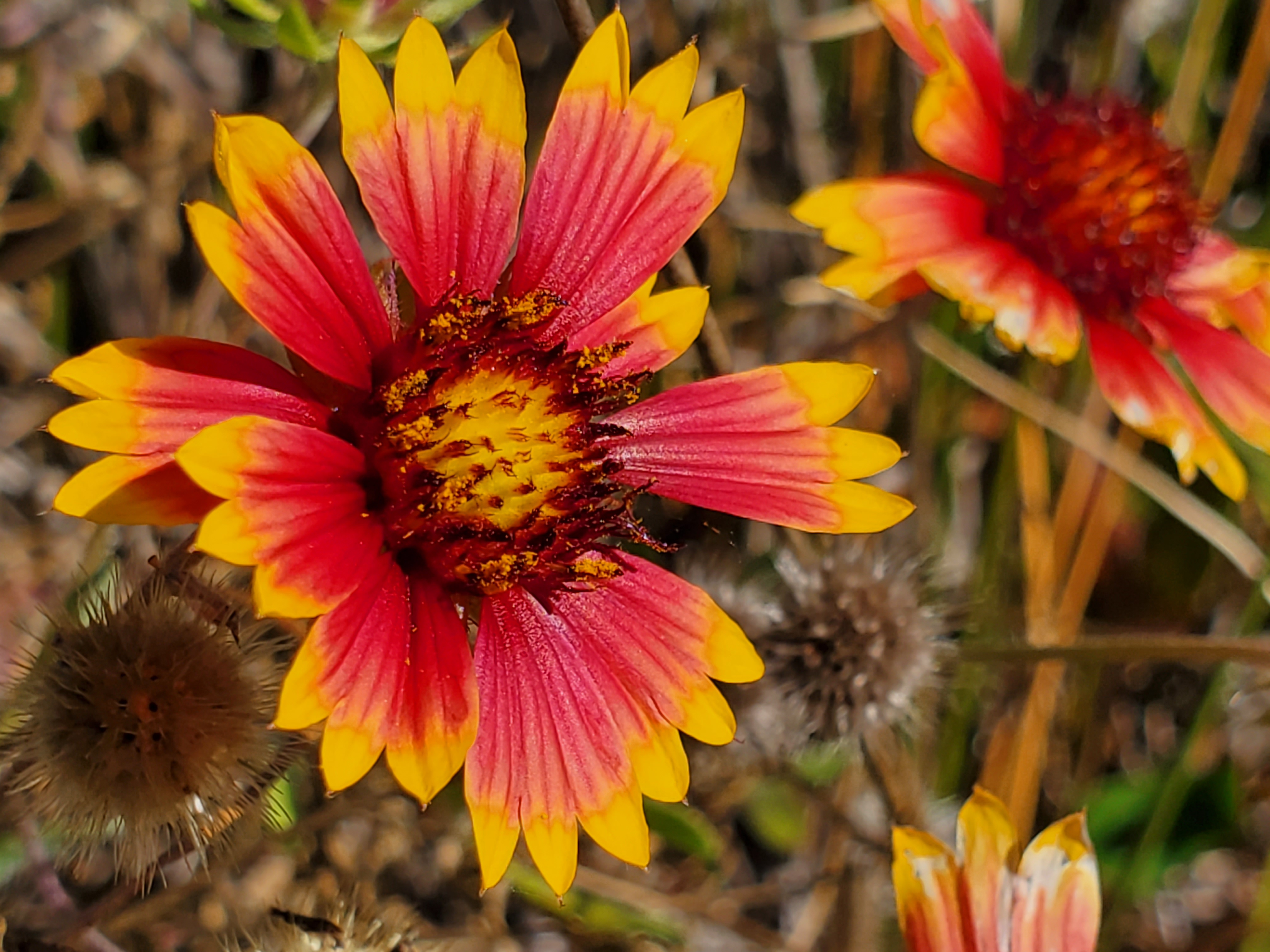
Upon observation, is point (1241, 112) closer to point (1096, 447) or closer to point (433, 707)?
point (1096, 447)

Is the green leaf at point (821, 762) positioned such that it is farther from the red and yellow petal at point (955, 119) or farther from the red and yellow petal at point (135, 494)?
the red and yellow petal at point (135, 494)

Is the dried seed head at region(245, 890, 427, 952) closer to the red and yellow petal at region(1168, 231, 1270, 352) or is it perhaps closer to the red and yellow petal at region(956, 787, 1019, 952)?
the red and yellow petal at region(956, 787, 1019, 952)

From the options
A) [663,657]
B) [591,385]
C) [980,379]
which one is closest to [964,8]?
[980,379]

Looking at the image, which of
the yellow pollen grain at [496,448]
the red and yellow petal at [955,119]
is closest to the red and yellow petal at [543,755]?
the yellow pollen grain at [496,448]

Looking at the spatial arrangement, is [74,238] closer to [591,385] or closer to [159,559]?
[159,559]

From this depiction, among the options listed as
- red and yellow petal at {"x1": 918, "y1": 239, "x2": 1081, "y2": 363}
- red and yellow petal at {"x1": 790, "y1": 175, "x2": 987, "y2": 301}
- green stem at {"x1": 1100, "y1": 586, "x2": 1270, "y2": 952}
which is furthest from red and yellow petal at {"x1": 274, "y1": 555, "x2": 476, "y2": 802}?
green stem at {"x1": 1100, "y1": 586, "x2": 1270, "y2": 952}
